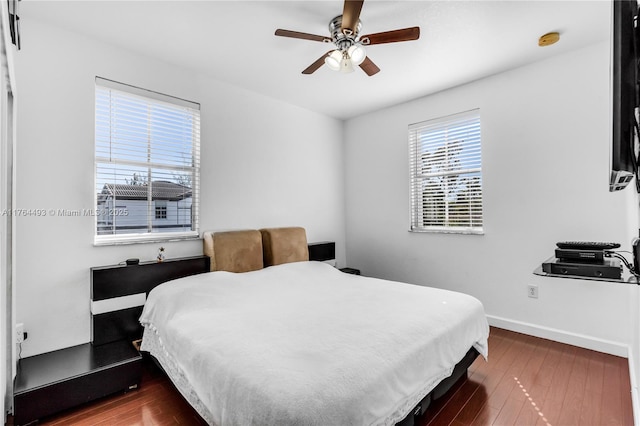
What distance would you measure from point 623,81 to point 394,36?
157 cm

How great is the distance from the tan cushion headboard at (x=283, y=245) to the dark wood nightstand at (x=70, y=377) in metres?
1.62

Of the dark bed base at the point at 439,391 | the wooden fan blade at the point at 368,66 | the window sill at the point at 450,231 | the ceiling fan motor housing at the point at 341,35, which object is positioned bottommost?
the dark bed base at the point at 439,391

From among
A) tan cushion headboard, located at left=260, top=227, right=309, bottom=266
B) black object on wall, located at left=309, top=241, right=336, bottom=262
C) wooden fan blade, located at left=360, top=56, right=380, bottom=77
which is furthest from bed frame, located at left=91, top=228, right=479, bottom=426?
wooden fan blade, located at left=360, top=56, right=380, bottom=77

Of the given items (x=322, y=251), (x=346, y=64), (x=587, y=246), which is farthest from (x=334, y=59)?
(x=322, y=251)

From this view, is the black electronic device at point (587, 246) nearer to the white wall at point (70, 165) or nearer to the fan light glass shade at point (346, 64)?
the fan light glass shade at point (346, 64)

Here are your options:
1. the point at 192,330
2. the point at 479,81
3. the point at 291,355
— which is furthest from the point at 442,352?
the point at 479,81

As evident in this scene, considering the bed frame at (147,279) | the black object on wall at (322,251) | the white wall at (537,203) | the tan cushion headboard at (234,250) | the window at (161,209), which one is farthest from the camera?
the black object on wall at (322,251)

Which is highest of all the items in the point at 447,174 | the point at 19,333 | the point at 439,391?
the point at 447,174

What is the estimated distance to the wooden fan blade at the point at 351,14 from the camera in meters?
1.83

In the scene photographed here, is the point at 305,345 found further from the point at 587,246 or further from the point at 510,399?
the point at 510,399

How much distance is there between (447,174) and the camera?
383 centimetres

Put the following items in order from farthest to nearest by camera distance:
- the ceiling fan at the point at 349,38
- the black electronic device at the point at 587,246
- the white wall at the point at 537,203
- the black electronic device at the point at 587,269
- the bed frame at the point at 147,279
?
the white wall at the point at 537,203, the bed frame at the point at 147,279, the ceiling fan at the point at 349,38, the black electronic device at the point at 587,246, the black electronic device at the point at 587,269

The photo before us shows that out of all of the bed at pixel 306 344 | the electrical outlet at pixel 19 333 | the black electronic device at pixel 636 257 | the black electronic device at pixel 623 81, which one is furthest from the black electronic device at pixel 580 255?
the electrical outlet at pixel 19 333

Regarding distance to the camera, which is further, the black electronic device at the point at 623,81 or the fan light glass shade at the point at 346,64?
the fan light glass shade at the point at 346,64
